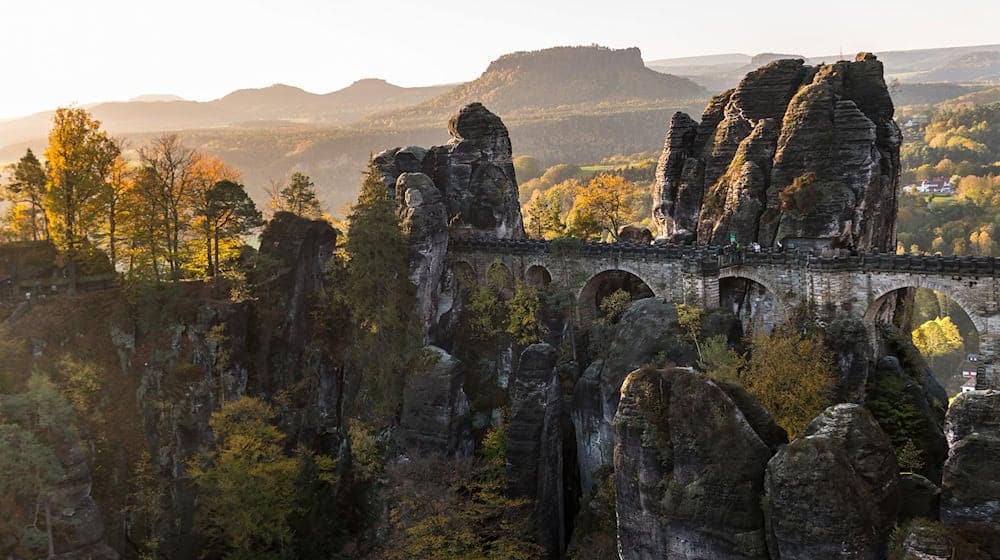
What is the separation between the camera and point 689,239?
48375mm

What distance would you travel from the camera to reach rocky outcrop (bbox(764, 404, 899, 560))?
61.1ft

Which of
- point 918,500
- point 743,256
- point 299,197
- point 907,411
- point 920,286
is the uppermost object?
point 299,197

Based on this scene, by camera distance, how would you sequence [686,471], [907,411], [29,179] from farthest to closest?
1. [29,179]
2. [907,411]
3. [686,471]

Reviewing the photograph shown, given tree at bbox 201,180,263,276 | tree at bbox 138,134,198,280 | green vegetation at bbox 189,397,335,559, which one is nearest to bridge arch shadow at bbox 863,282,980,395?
green vegetation at bbox 189,397,335,559

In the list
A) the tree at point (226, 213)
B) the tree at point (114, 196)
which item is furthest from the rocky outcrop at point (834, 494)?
the tree at point (114, 196)

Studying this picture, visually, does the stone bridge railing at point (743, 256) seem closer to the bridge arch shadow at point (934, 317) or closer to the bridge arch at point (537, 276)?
the bridge arch shadow at point (934, 317)

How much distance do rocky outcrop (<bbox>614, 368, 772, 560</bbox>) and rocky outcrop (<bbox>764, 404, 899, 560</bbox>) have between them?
0.88 meters

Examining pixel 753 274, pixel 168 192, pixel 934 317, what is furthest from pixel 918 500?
pixel 934 317

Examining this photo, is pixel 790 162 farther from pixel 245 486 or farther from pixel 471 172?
pixel 245 486

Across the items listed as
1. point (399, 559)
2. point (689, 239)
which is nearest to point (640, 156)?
point (689, 239)

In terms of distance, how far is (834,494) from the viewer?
18.6 metres

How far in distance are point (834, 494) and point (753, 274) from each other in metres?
23.8

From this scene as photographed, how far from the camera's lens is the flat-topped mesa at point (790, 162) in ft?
132

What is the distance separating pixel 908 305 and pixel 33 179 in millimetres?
49891
